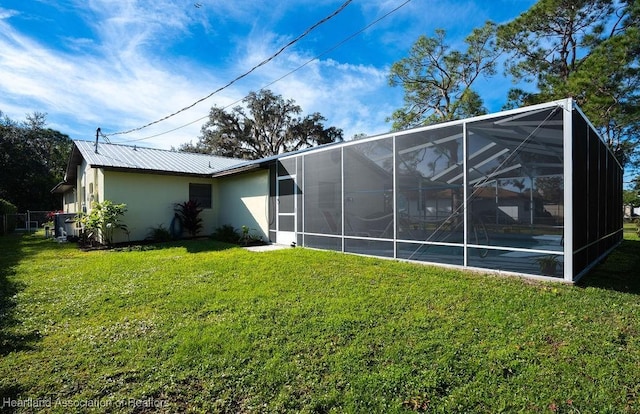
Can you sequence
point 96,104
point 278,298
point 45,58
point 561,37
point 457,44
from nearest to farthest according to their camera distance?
1. point 278,298
2. point 45,58
3. point 96,104
4. point 561,37
5. point 457,44

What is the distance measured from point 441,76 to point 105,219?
20351 millimetres

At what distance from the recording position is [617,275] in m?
5.46

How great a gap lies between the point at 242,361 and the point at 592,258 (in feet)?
23.4

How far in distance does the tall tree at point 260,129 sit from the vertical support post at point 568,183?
24393 mm

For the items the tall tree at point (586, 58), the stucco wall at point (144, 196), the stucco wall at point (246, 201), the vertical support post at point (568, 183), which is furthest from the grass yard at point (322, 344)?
the tall tree at point (586, 58)

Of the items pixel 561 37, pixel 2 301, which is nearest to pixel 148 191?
pixel 2 301

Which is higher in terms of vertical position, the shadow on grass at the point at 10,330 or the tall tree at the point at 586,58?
the tall tree at the point at 586,58

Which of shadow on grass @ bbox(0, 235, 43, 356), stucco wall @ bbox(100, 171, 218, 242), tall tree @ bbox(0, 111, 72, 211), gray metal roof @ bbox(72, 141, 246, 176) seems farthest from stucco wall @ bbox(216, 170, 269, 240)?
tall tree @ bbox(0, 111, 72, 211)

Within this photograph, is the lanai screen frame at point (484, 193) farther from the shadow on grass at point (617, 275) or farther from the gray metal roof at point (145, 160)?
the gray metal roof at point (145, 160)

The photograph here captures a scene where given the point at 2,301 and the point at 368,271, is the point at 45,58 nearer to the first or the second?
the point at 2,301

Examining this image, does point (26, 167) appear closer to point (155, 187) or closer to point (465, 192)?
point (155, 187)

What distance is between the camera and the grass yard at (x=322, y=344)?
217 centimetres

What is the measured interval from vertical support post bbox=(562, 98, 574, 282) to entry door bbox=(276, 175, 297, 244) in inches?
246

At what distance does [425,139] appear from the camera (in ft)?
20.2
